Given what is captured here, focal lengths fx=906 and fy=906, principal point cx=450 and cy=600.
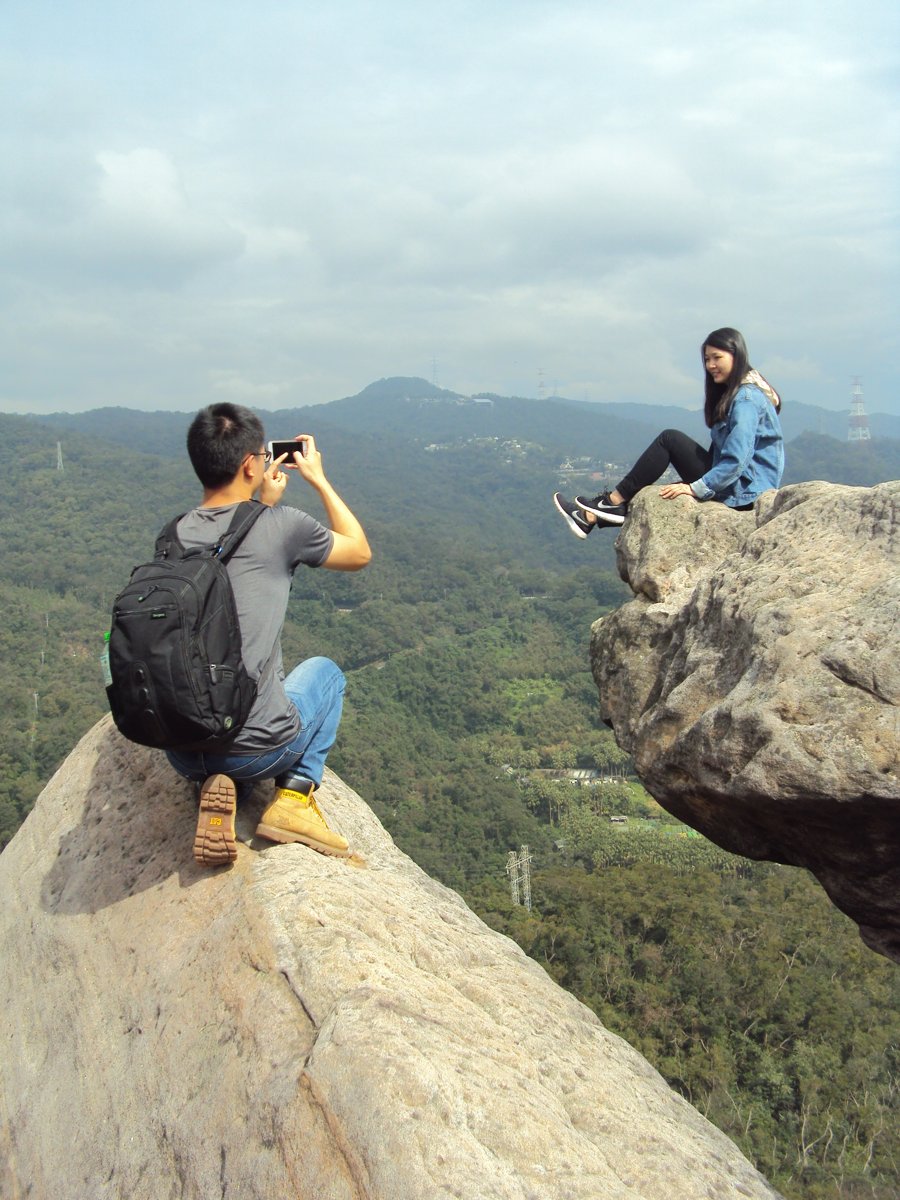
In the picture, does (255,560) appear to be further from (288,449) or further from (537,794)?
(537,794)

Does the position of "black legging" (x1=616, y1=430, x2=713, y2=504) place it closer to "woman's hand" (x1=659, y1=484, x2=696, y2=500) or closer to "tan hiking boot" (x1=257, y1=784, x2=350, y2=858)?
"woman's hand" (x1=659, y1=484, x2=696, y2=500)

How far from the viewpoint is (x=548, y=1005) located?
3992 mm

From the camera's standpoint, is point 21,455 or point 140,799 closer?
point 140,799

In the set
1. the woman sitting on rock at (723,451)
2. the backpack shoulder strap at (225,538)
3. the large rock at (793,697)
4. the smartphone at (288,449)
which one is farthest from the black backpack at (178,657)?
the woman sitting on rock at (723,451)

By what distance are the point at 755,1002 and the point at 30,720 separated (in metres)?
43.8

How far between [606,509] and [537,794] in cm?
4911

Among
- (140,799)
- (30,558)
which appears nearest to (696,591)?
(140,799)

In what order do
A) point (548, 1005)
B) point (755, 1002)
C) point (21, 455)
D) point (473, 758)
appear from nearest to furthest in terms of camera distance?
point (548, 1005), point (755, 1002), point (473, 758), point (21, 455)

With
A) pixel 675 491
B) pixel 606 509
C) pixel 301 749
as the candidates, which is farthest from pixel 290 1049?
pixel 606 509

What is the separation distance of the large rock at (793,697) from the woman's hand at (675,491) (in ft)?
1.99

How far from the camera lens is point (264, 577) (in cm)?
364

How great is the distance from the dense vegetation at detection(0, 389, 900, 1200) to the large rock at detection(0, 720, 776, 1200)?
1644cm

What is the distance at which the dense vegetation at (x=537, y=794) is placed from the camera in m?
21.2

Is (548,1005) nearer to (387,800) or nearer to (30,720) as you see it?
(387,800)
